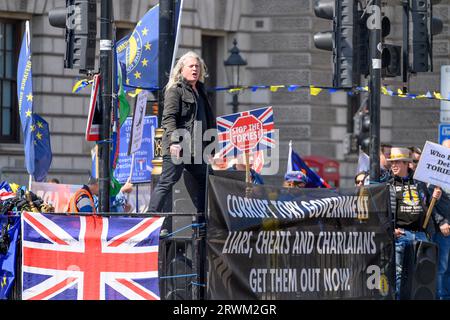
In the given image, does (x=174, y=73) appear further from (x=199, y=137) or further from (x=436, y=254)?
(x=436, y=254)

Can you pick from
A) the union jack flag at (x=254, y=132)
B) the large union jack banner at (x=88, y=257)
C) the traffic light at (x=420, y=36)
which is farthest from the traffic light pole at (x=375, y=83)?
the large union jack banner at (x=88, y=257)

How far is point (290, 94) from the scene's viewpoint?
32.5 m

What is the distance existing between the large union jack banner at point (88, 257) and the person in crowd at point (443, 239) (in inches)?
183

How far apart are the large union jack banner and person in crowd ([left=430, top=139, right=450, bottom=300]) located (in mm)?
4656

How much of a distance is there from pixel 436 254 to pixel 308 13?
756 inches

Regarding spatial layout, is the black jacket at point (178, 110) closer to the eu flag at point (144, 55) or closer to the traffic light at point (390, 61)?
the traffic light at point (390, 61)

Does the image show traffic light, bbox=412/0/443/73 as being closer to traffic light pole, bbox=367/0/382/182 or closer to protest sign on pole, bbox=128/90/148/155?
traffic light pole, bbox=367/0/382/182

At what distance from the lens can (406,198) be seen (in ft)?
47.9

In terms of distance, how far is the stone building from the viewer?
2888cm

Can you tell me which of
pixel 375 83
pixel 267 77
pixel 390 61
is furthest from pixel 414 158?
pixel 267 77

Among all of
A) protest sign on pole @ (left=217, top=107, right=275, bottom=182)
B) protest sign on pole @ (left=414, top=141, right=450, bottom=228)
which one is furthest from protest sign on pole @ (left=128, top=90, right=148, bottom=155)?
protest sign on pole @ (left=414, top=141, right=450, bottom=228)

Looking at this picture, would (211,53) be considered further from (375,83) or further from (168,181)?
(168,181)

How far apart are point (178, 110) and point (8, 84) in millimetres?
15203
